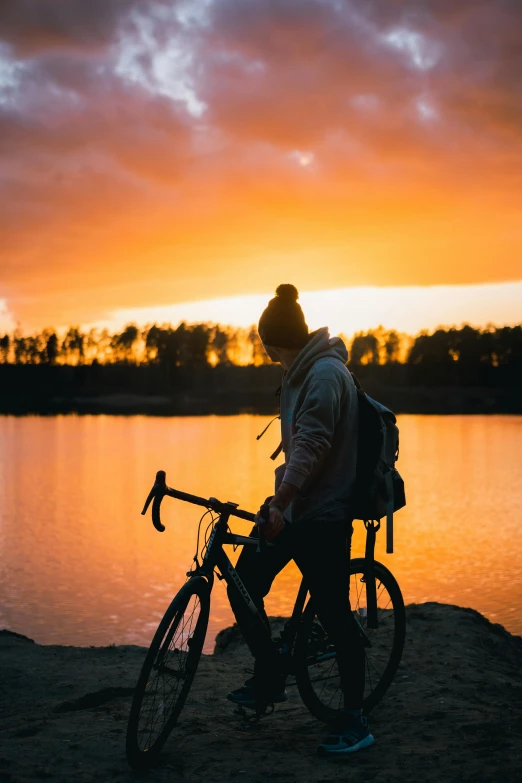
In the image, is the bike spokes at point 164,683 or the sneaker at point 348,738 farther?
the sneaker at point 348,738

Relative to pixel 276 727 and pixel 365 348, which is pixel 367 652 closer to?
pixel 276 727

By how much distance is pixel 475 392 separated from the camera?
119875mm

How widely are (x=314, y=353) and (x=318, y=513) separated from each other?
0.80 meters

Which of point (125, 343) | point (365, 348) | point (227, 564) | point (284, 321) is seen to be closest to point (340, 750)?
point (227, 564)

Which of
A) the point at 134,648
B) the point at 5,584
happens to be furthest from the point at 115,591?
the point at 134,648

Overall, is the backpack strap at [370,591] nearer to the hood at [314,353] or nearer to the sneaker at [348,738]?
the sneaker at [348,738]

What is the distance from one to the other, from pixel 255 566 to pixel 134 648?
3687 mm

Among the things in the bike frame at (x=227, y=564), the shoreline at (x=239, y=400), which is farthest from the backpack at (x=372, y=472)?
the shoreline at (x=239, y=400)

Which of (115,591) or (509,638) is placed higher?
(509,638)

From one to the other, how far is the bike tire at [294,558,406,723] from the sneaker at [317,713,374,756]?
167 millimetres

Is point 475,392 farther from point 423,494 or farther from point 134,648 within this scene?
point 134,648

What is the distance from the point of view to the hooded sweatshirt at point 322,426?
385 cm

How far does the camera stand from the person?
3949mm

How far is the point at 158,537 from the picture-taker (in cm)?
1647
